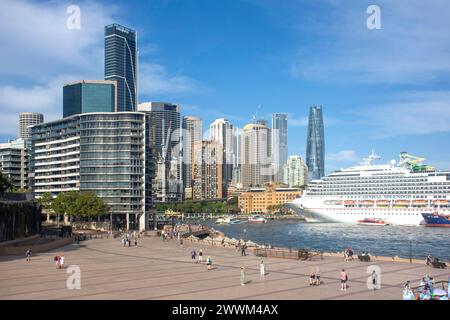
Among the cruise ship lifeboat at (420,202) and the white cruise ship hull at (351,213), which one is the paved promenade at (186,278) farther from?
the cruise ship lifeboat at (420,202)

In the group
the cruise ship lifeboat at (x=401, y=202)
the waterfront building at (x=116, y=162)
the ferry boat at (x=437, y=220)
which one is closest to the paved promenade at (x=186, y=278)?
the waterfront building at (x=116, y=162)

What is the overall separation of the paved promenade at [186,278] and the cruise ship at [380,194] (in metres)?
106

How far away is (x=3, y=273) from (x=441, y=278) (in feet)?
105

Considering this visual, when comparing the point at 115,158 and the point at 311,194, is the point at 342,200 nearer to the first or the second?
the point at 311,194

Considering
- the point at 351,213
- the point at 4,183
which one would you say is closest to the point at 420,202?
the point at 351,213

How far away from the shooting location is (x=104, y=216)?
14525 centimetres

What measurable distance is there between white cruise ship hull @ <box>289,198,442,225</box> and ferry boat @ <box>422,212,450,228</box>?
2450 mm

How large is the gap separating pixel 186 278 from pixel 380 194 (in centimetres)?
→ 12657

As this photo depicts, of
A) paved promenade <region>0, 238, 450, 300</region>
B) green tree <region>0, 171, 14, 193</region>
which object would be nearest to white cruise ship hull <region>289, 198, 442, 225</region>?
green tree <region>0, 171, 14, 193</region>

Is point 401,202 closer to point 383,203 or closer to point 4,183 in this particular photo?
point 383,203

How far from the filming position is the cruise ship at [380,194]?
145875 mm

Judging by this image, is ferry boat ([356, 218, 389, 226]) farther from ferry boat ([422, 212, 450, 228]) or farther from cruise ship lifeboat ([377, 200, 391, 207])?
ferry boat ([422, 212, 450, 228])
